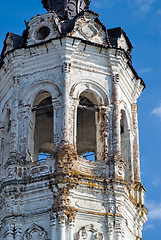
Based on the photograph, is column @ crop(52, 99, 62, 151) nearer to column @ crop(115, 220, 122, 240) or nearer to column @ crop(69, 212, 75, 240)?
column @ crop(69, 212, 75, 240)

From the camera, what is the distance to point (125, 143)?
32.0 metres

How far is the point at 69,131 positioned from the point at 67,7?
688 cm

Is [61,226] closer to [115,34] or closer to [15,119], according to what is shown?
[15,119]

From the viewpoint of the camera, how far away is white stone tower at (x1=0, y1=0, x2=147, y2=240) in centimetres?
2847

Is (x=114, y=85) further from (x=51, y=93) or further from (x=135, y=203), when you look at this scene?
(x=135, y=203)

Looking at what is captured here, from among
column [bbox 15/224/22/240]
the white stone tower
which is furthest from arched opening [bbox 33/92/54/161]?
column [bbox 15/224/22/240]

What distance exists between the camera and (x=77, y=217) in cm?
2828

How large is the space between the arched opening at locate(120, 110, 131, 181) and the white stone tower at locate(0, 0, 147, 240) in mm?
37

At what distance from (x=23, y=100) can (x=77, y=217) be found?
205 inches

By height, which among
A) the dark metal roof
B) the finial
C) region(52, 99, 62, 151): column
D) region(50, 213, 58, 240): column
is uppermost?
the finial

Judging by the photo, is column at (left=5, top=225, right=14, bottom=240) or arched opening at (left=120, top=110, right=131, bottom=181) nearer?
column at (left=5, top=225, right=14, bottom=240)

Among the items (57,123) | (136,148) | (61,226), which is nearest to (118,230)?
(61,226)

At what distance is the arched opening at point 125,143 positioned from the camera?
31375mm

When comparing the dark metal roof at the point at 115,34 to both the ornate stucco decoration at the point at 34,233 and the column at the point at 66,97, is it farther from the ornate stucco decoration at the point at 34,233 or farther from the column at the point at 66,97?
the ornate stucco decoration at the point at 34,233
